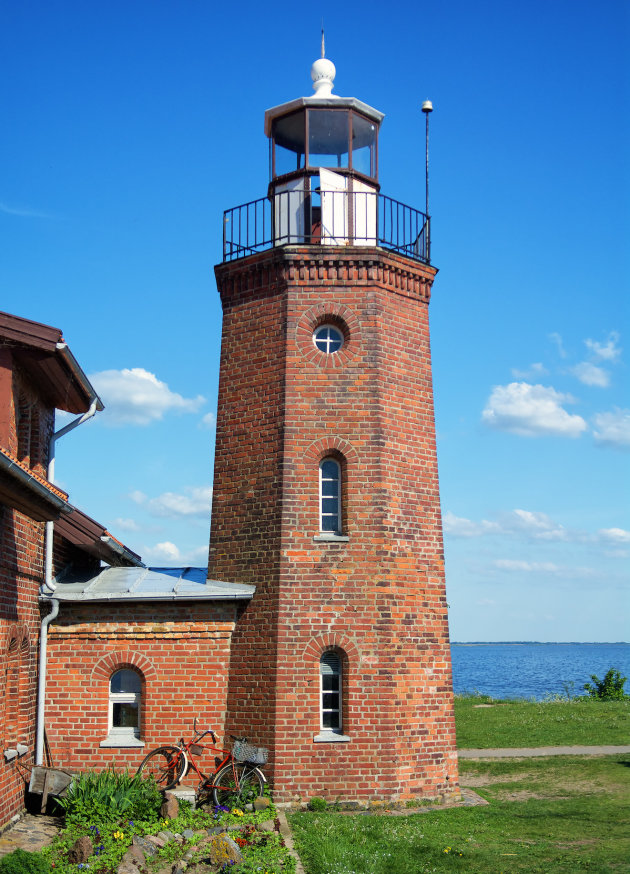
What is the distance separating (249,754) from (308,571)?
2.78 meters

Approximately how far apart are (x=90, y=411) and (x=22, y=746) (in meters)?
5.05

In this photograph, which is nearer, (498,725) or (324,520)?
(324,520)

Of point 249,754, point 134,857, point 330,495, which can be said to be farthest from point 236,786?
point 330,495

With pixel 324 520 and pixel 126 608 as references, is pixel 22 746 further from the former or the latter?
pixel 324 520

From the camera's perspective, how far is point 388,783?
13.8 meters

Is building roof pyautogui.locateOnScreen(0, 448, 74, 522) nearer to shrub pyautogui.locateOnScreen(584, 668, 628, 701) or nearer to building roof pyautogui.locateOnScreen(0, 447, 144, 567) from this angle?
building roof pyautogui.locateOnScreen(0, 447, 144, 567)

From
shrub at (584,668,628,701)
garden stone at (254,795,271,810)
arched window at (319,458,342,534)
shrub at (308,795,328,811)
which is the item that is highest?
arched window at (319,458,342,534)

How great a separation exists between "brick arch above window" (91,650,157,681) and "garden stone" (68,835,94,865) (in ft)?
12.4

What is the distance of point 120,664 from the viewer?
14.6 meters

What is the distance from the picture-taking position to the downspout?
14.1m

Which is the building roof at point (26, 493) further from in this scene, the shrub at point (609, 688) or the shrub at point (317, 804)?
the shrub at point (609, 688)

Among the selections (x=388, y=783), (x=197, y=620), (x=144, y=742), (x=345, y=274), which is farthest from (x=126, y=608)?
(x=345, y=274)

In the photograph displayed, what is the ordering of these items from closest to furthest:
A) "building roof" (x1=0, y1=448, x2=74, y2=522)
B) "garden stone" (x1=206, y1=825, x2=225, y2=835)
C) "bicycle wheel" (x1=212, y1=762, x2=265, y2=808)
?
"building roof" (x1=0, y1=448, x2=74, y2=522) → "garden stone" (x1=206, y1=825, x2=225, y2=835) → "bicycle wheel" (x1=212, y1=762, x2=265, y2=808)

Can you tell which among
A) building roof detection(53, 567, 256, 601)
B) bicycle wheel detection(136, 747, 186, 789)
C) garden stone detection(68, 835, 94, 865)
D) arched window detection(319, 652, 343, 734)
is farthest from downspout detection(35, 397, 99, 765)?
arched window detection(319, 652, 343, 734)
